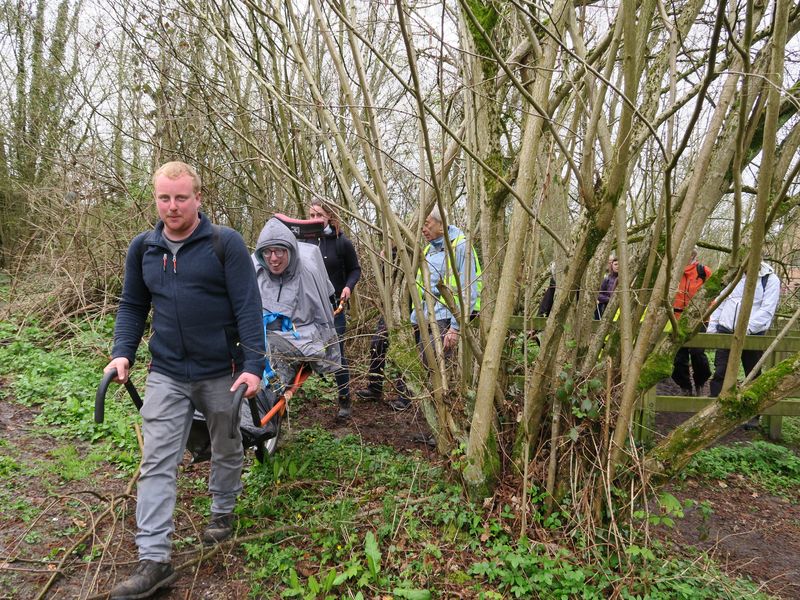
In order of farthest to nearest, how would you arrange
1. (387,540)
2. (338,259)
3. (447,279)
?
(338,259)
(447,279)
(387,540)

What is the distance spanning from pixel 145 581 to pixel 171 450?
630mm

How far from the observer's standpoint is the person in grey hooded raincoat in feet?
14.1

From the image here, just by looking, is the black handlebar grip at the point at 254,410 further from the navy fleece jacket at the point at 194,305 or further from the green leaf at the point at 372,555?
the green leaf at the point at 372,555

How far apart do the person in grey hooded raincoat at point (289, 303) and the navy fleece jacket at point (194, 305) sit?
113 centimetres

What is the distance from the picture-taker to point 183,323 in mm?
3039

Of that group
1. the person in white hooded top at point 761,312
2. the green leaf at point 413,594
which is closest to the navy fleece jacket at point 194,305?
the green leaf at point 413,594

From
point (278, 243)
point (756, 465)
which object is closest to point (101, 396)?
point (278, 243)

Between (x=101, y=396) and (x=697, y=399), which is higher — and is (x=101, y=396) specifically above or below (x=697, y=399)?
above

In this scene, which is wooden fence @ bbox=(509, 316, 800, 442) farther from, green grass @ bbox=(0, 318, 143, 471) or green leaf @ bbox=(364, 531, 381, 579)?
green grass @ bbox=(0, 318, 143, 471)

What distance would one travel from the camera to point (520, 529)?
3355 millimetres

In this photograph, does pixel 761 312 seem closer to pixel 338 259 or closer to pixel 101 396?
pixel 338 259

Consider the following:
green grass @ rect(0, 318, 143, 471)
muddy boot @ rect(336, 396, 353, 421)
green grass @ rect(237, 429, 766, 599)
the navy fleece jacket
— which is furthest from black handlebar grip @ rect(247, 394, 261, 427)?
muddy boot @ rect(336, 396, 353, 421)

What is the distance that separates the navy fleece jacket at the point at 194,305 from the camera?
9.96 ft

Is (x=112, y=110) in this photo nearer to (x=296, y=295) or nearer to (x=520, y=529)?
(x=296, y=295)
